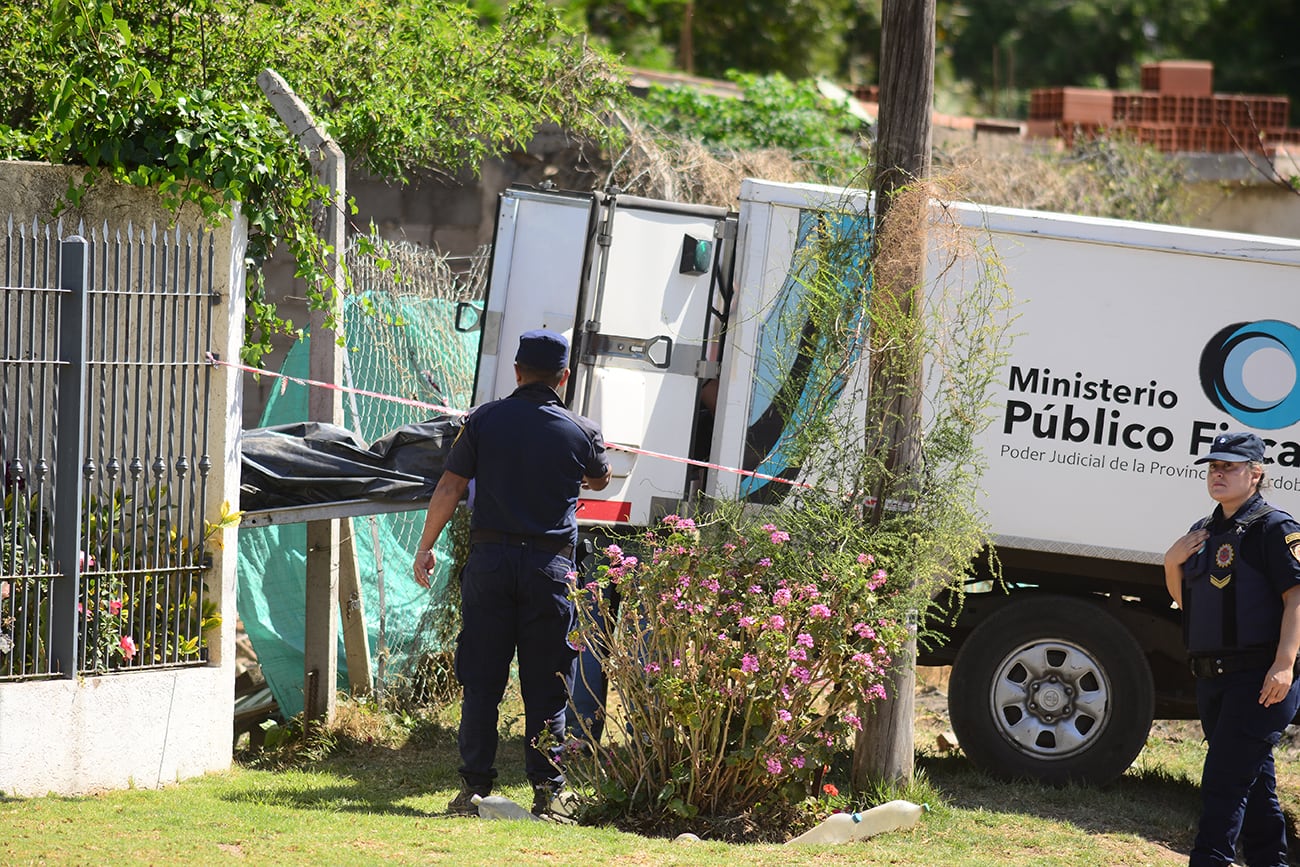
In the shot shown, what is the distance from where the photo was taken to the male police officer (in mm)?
5895

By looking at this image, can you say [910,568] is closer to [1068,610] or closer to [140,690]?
[1068,610]

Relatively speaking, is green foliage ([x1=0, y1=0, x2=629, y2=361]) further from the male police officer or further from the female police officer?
the female police officer

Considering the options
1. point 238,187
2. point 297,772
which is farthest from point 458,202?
point 297,772

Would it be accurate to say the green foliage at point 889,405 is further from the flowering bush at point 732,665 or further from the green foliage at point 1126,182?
the green foliage at point 1126,182

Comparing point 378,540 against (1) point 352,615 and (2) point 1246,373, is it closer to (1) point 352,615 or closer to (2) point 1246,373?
(1) point 352,615

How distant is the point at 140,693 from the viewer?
242 inches

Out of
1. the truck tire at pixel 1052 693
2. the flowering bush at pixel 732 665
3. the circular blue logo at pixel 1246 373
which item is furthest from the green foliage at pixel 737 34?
the flowering bush at pixel 732 665

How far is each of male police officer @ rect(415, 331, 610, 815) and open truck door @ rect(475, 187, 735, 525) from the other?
989 millimetres

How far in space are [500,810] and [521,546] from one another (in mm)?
1043

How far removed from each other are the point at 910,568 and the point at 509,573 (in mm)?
1647

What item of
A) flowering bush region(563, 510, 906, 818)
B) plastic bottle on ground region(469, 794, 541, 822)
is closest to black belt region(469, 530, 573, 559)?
flowering bush region(563, 510, 906, 818)

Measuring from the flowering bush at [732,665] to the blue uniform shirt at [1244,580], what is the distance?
117 centimetres

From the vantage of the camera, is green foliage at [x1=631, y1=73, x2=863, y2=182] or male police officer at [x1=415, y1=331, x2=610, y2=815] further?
green foliage at [x1=631, y1=73, x2=863, y2=182]

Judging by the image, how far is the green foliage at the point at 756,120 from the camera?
1227 centimetres
